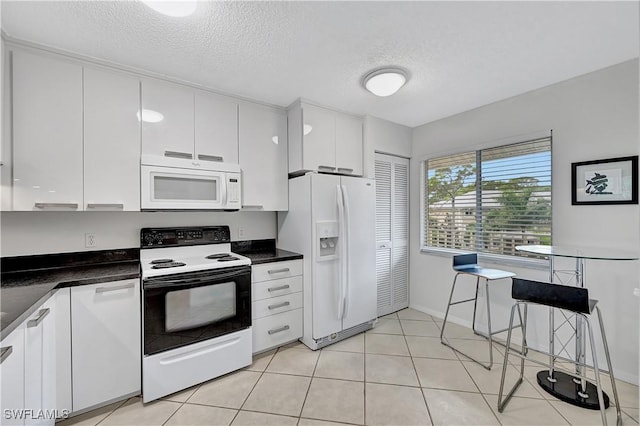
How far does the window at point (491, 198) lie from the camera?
2594mm

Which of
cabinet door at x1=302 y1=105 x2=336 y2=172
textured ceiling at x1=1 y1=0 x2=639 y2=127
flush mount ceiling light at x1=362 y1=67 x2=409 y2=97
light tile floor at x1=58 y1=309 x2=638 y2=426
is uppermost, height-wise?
textured ceiling at x1=1 y1=0 x2=639 y2=127

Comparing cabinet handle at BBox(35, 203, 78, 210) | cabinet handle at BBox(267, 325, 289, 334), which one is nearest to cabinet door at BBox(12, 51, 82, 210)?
cabinet handle at BBox(35, 203, 78, 210)

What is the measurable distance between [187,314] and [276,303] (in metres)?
0.80

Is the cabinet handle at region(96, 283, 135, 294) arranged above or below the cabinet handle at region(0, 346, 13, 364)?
above

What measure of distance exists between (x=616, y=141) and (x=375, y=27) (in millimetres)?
2091

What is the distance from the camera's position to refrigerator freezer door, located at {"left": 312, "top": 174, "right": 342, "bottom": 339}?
2646 millimetres

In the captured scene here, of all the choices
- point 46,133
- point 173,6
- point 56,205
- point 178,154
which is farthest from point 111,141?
point 173,6

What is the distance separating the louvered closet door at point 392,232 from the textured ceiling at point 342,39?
3.94ft

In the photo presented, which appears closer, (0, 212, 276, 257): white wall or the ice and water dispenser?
(0, 212, 276, 257): white wall

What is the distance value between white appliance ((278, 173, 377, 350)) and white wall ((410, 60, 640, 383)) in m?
1.43

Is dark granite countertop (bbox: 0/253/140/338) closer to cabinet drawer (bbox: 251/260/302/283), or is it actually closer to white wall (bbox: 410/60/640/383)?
cabinet drawer (bbox: 251/260/302/283)

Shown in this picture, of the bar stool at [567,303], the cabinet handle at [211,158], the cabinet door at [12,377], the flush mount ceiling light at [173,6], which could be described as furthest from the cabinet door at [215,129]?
the bar stool at [567,303]

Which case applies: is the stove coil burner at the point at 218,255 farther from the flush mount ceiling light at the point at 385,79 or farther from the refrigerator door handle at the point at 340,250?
the flush mount ceiling light at the point at 385,79

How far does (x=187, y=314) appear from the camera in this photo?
2.04 meters
